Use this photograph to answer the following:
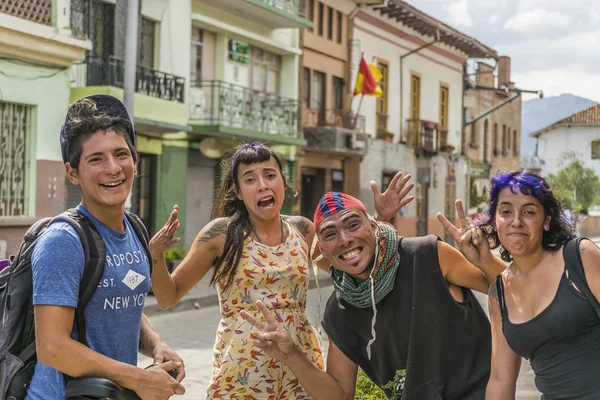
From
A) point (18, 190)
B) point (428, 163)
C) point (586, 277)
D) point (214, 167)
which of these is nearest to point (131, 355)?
point (586, 277)

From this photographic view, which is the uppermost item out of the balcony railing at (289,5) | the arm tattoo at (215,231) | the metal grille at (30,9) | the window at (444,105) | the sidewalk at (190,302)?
the balcony railing at (289,5)

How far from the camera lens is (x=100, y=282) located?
9.84ft

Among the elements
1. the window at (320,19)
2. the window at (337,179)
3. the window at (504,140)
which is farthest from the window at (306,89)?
the window at (504,140)

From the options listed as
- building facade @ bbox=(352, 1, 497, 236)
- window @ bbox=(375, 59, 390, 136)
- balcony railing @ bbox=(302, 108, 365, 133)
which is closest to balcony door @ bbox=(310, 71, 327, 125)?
balcony railing @ bbox=(302, 108, 365, 133)

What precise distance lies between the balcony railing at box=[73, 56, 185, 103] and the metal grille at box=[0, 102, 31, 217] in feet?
6.23

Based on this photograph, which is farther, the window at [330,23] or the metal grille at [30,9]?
the window at [330,23]

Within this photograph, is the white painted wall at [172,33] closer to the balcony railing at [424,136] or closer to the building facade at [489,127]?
the balcony railing at [424,136]

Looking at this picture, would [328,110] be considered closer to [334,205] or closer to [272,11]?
[272,11]

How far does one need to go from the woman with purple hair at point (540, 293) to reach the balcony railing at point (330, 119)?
24.7 meters

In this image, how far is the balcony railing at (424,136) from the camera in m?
35.7

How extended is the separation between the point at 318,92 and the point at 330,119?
926 millimetres

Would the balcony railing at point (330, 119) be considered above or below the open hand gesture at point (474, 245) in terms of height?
above

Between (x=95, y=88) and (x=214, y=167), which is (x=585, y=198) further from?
(x=95, y=88)

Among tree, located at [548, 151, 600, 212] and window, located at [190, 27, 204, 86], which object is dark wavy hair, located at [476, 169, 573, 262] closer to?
window, located at [190, 27, 204, 86]
